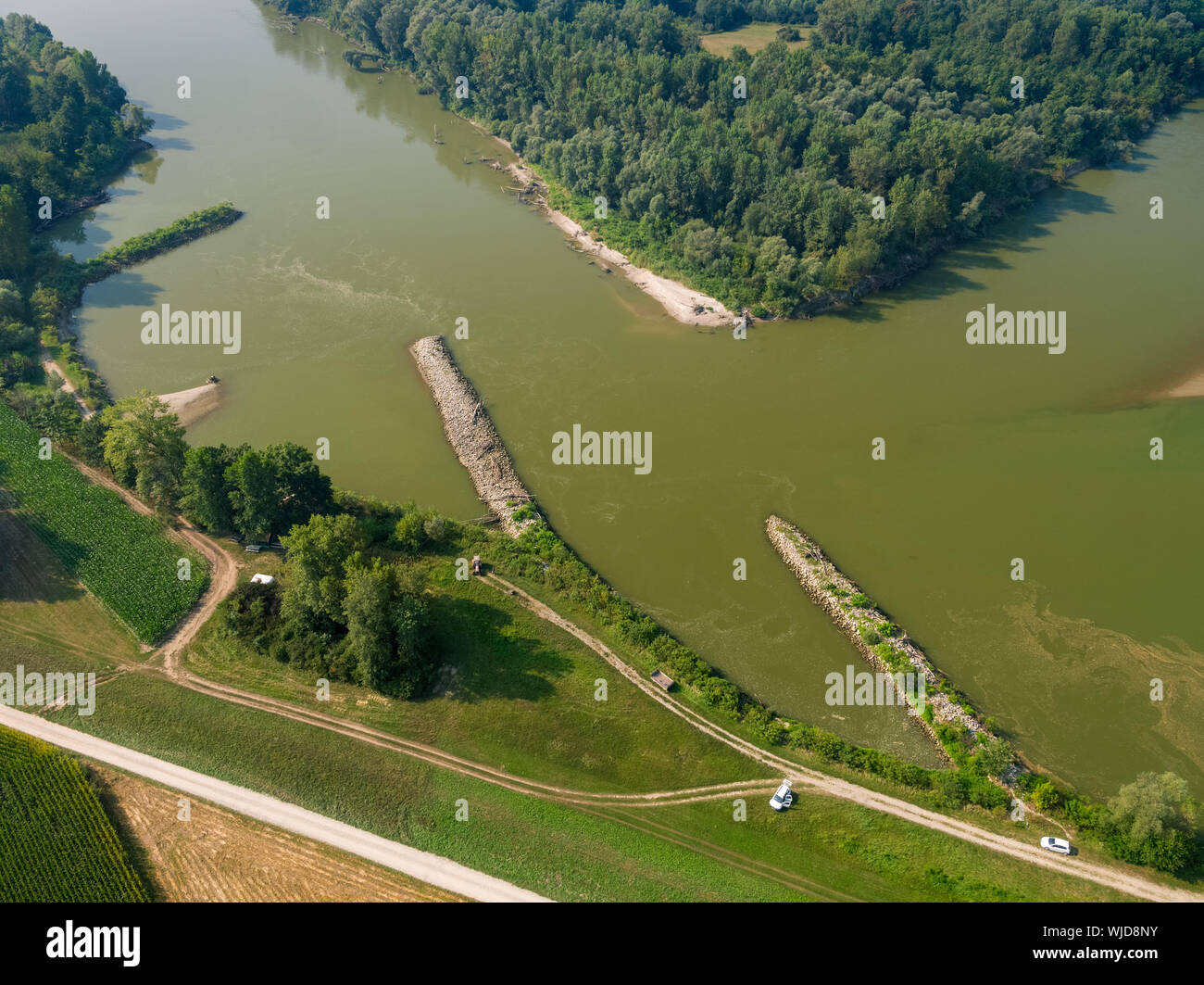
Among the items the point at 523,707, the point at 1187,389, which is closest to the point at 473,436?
the point at 523,707

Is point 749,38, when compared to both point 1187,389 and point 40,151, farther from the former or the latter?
point 40,151

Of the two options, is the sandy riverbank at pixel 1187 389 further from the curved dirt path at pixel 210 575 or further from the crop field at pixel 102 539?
the crop field at pixel 102 539

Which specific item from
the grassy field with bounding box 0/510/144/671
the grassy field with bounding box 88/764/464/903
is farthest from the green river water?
the grassy field with bounding box 88/764/464/903

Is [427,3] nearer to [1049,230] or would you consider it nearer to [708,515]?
[1049,230]

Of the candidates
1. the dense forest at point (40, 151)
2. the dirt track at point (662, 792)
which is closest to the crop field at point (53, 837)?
the dirt track at point (662, 792)

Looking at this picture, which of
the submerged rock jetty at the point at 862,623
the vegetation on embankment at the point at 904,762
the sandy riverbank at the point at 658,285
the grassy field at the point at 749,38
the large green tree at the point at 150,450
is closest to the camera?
the vegetation on embankment at the point at 904,762

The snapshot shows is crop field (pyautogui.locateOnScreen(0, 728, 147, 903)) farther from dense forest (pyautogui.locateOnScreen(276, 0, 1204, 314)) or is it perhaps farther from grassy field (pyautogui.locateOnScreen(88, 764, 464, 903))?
dense forest (pyautogui.locateOnScreen(276, 0, 1204, 314))
